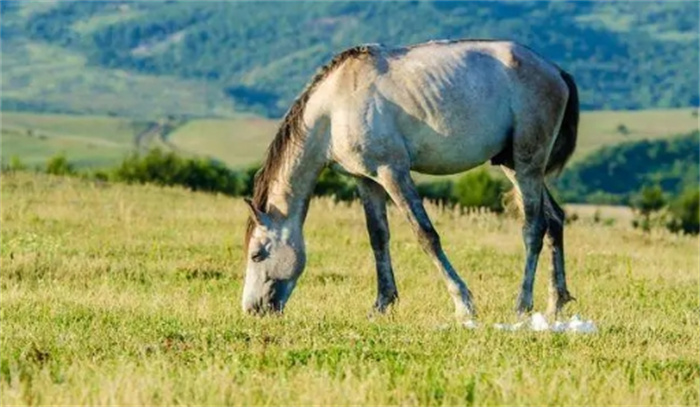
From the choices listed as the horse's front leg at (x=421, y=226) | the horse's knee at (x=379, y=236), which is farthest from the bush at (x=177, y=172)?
the horse's front leg at (x=421, y=226)

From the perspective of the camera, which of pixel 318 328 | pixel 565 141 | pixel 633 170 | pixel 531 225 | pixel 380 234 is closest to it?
pixel 318 328

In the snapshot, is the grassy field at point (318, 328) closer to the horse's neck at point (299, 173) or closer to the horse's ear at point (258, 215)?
the horse's ear at point (258, 215)

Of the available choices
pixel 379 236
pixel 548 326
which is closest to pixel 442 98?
pixel 379 236

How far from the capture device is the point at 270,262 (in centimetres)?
1453

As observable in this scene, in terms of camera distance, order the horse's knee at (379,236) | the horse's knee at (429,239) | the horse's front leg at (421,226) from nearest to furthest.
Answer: the horse's front leg at (421,226), the horse's knee at (429,239), the horse's knee at (379,236)

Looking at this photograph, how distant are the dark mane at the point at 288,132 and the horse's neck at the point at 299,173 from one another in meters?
0.05

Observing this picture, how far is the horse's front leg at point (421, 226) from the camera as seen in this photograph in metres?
14.1

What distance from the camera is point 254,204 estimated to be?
47.9 feet

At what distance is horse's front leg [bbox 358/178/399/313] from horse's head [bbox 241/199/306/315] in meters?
0.90

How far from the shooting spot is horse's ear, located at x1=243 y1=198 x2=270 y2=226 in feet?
47.4

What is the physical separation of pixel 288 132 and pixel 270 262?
1.32 meters

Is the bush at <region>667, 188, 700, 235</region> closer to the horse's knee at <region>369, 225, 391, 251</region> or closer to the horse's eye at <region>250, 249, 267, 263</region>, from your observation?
the horse's knee at <region>369, 225, 391, 251</region>

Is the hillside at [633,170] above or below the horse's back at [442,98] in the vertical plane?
below

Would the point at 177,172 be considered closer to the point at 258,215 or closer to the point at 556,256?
the point at 556,256
